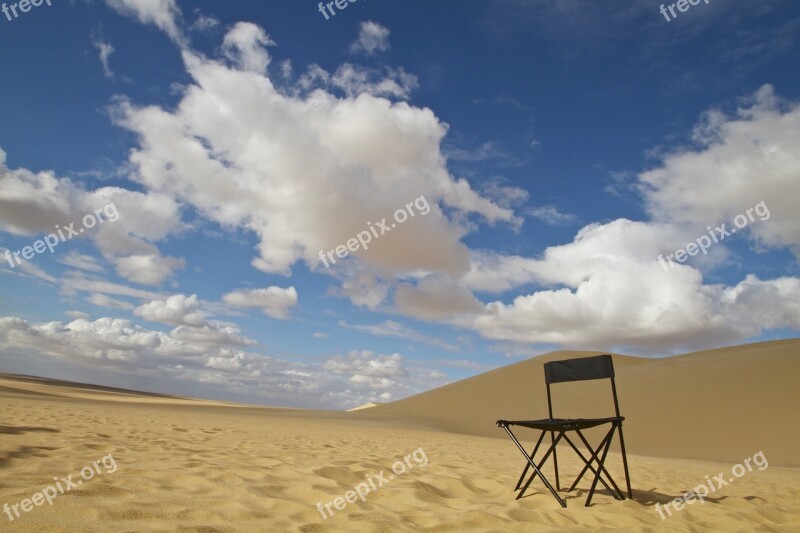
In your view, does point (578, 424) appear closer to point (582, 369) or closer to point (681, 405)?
point (582, 369)

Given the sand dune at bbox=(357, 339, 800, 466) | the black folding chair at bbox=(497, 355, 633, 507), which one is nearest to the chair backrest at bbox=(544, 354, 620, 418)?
the black folding chair at bbox=(497, 355, 633, 507)

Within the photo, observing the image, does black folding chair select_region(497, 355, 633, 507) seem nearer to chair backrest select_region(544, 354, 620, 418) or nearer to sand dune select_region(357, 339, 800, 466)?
chair backrest select_region(544, 354, 620, 418)

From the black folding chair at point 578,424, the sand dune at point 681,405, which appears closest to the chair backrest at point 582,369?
the black folding chair at point 578,424

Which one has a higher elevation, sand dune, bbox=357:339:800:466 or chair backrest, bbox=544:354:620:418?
sand dune, bbox=357:339:800:466

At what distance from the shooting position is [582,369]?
16.3 feet

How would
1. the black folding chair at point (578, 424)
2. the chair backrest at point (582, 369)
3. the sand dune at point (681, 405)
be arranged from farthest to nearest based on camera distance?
1. the sand dune at point (681, 405)
2. the chair backrest at point (582, 369)
3. the black folding chair at point (578, 424)

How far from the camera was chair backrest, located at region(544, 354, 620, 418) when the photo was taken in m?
4.70

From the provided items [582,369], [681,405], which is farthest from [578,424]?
[681,405]

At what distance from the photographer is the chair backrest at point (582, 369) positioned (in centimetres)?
470

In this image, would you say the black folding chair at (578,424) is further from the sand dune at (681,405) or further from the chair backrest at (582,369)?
the sand dune at (681,405)

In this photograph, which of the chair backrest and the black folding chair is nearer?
the black folding chair

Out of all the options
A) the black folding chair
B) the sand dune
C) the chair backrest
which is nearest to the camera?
the black folding chair

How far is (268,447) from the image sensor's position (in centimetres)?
675

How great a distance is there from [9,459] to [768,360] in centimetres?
2521
